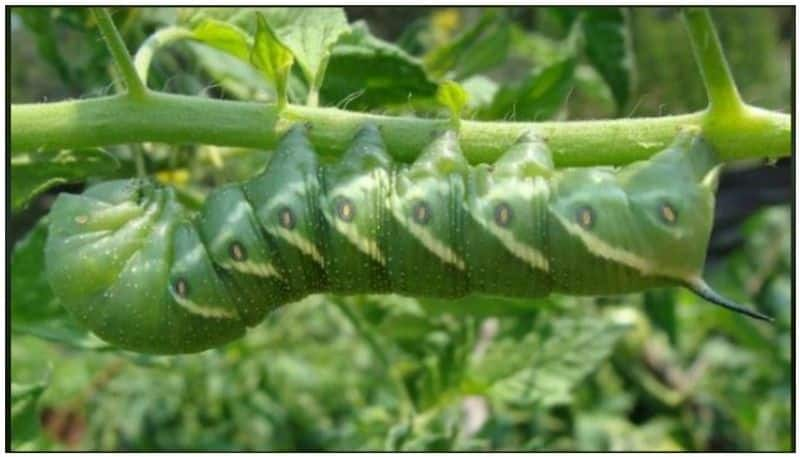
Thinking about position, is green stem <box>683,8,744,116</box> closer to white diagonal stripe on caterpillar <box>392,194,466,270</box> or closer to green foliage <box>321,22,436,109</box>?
white diagonal stripe on caterpillar <box>392,194,466,270</box>

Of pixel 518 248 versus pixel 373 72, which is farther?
pixel 373 72

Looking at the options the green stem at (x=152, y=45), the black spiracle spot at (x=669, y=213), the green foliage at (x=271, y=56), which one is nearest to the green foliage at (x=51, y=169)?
the green stem at (x=152, y=45)

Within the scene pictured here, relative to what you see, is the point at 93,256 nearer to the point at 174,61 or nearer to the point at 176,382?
the point at 174,61

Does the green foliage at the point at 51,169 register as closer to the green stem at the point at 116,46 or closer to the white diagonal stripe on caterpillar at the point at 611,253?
the green stem at the point at 116,46

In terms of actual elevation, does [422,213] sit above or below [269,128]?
below

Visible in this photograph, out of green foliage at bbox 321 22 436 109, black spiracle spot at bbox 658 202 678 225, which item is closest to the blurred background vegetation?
green foliage at bbox 321 22 436 109

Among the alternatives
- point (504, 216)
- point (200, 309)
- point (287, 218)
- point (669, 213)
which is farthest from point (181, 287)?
point (669, 213)

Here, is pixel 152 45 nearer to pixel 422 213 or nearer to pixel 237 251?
pixel 237 251

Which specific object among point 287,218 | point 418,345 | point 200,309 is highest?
point 287,218
